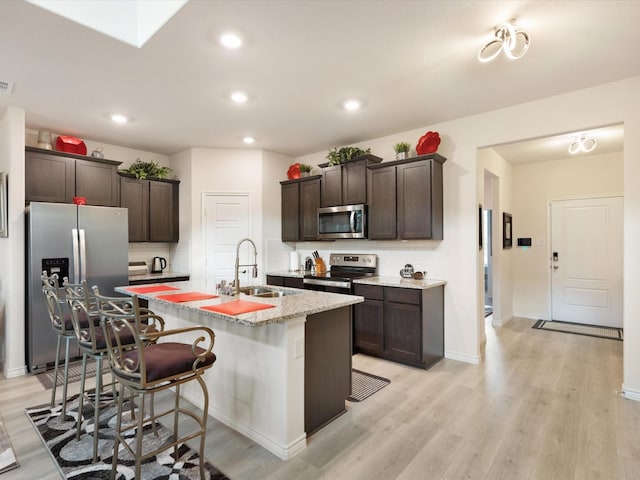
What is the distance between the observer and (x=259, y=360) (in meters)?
2.31

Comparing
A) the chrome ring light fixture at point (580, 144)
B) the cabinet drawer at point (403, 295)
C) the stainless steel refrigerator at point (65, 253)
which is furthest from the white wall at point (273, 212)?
the chrome ring light fixture at point (580, 144)

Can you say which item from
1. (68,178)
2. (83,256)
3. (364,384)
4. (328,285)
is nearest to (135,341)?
(364,384)

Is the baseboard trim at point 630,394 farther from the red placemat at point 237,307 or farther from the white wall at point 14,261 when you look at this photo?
the white wall at point 14,261

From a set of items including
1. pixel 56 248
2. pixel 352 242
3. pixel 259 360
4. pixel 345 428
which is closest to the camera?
pixel 259 360

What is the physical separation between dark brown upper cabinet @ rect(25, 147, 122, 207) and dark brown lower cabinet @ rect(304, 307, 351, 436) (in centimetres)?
365

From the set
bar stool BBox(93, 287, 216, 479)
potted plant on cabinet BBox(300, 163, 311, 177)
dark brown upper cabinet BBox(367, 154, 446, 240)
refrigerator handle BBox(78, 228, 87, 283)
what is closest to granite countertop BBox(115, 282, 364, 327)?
bar stool BBox(93, 287, 216, 479)

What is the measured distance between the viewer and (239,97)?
→ 3.38 metres

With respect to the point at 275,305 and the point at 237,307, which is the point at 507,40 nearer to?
the point at 275,305

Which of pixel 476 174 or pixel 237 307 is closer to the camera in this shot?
pixel 237 307

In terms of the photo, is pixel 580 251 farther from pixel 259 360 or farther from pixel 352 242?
pixel 259 360

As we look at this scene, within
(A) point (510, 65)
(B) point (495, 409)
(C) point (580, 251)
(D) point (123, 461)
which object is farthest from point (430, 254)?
(D) point (123, 461)

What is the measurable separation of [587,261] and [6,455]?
23.5 feet

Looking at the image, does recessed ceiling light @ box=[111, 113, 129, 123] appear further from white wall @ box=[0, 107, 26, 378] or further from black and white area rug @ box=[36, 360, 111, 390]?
black and white area rug @ box=[36, 360, 111, 390]

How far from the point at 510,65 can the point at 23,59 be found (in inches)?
150
